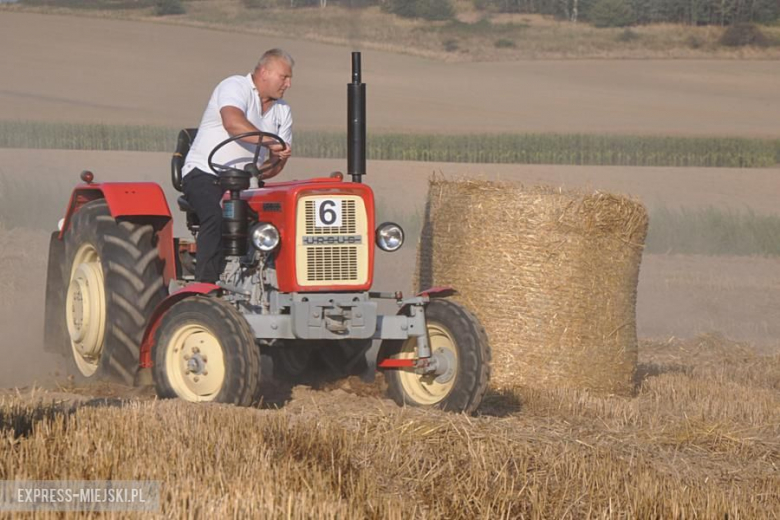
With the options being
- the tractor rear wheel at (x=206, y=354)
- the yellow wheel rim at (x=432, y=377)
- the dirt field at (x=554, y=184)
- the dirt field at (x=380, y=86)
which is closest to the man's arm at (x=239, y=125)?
the tractor rear wheel at (x=206, y=354)

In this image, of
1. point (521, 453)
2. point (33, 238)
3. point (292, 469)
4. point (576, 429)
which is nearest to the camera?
point (292, 469)

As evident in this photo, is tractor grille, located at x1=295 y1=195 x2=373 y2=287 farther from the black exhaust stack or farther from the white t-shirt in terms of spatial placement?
the white t-shirt

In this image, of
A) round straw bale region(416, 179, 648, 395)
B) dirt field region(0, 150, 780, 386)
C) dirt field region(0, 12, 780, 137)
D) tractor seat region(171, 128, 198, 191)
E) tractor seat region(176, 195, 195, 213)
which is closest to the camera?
tractor seat region(176, 195, 195, 213)

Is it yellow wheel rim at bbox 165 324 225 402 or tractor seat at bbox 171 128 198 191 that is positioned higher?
tractor seat at bbox 171 128 198 191

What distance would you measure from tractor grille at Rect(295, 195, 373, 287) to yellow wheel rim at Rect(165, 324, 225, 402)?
583 millimetres

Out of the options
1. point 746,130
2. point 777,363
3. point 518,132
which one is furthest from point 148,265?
point 746,130

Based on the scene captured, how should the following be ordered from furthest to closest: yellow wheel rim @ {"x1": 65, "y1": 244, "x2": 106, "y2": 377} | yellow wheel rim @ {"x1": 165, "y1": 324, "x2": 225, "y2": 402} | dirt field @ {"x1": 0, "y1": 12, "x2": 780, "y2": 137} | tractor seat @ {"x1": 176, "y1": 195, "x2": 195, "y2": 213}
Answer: dirt field @ {"x1": 0, "y1": 12, "x2": 780, "y2": 137}
yellow wheel rim @ {"x1": 65, "y1": 244, "x2": 106, "y2": 377}
tractor seat @ {"x1": 176, "y1": 195, "x2": 195, "y2": 213}
yellow wheel rim @ {"x1": 165, "y1": 324, "x2": 225, "y2": 402}

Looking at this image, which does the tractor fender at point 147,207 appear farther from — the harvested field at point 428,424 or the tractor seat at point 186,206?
the harvested field at point 428,424

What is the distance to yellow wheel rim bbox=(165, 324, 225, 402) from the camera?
22.0ft

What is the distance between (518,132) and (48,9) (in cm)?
1619

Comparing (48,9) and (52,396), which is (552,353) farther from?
(48,9)

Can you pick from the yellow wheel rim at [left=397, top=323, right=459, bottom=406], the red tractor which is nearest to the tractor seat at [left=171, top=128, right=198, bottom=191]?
the red tractor

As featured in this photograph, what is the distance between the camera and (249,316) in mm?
6832

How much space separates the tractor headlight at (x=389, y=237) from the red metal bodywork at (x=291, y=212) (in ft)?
0.14
